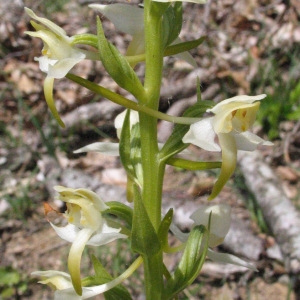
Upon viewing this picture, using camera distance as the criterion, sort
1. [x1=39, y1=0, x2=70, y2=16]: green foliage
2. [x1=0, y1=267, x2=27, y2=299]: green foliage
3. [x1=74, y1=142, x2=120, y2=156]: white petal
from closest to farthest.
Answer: [x1=74, y1=142, x2=120, y2=156]: white petal, [x1=0, y1=267, x2=27, y2=299]: green foliage, [x1=39, y1=0, x2=70, y2=16]: green foliage

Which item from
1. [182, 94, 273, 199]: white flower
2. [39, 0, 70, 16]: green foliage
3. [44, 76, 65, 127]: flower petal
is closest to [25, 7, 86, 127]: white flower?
[44, 76, 65, 127]: flower petal

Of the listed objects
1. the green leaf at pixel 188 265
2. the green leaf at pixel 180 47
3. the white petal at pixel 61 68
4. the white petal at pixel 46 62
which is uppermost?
the green leaf at pixel 180 47

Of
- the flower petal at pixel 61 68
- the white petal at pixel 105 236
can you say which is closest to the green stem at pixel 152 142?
the white petal at pixel 105 236

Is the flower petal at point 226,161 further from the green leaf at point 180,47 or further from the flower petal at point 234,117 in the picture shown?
the green leaf at point 180,47

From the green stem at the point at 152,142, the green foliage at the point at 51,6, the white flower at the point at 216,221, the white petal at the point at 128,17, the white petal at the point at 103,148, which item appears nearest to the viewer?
the green stem at the point at 152,142

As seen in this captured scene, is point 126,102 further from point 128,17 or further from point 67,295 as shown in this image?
point 67,295

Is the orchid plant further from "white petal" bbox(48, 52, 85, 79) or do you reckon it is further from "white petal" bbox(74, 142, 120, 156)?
"white petal" bbox(74, 142, 120, 156)

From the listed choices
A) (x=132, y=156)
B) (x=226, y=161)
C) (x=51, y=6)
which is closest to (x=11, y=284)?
(x=132, y=156)
